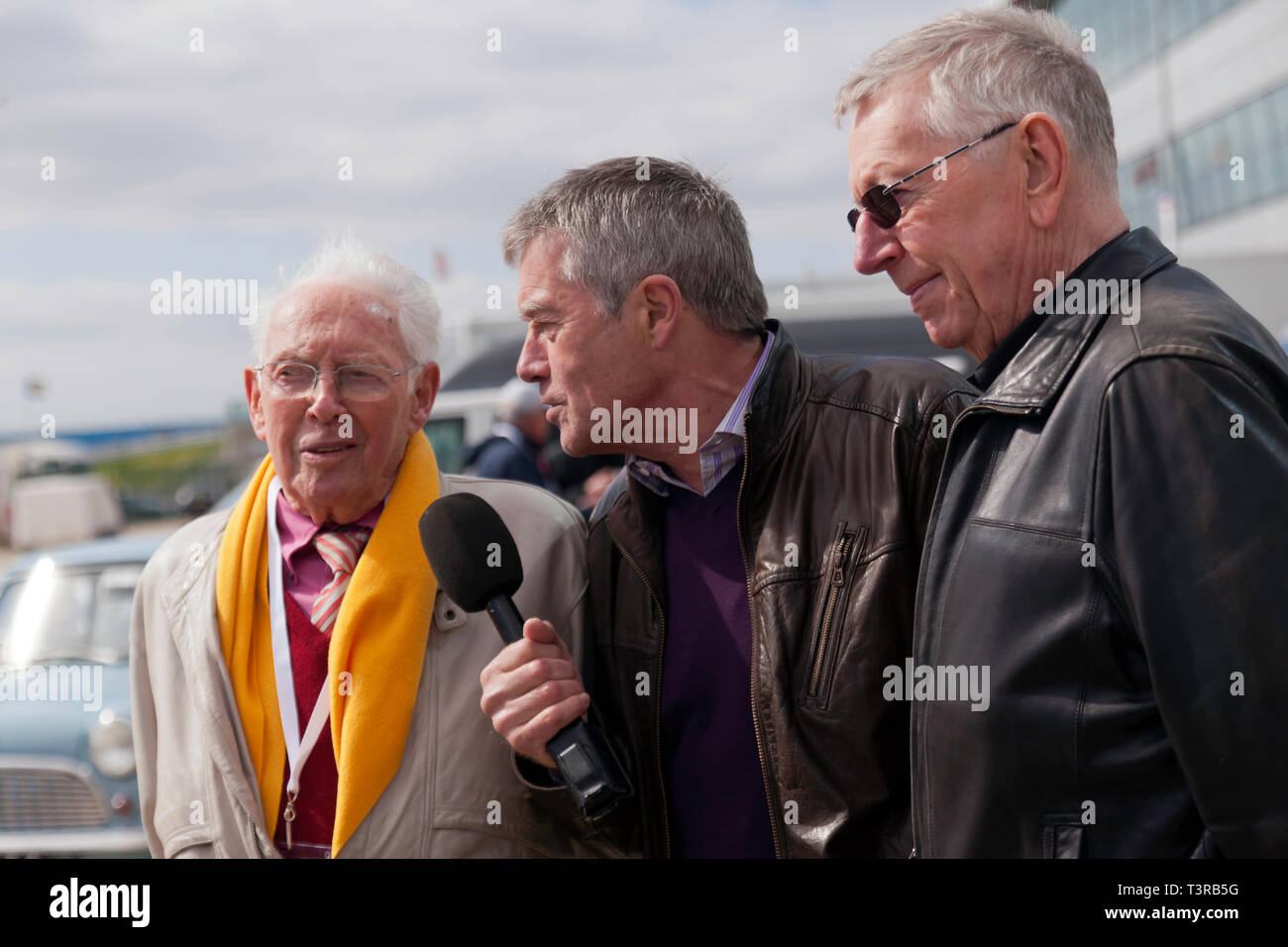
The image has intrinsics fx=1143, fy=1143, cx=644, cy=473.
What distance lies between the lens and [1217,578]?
1431 mm

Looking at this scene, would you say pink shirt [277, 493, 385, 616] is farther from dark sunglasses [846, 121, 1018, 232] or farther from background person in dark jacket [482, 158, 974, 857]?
dark sunglasses [846, 121, 1018, 232]

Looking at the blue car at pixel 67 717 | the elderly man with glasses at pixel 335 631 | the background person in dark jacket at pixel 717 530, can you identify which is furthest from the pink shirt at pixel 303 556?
the blue car at pixel 67 717

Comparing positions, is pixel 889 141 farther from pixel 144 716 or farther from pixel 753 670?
pixel 144 716

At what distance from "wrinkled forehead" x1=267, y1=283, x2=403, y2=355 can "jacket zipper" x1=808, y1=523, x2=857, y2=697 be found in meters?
1.05

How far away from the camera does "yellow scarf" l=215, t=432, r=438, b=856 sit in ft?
7.43

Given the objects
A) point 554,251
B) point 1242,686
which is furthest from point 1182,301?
point 554,251

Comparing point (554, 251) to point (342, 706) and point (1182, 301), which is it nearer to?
point (342, 706)

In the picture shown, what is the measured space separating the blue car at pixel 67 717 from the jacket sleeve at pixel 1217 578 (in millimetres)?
4562

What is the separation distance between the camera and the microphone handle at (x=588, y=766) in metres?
1.90

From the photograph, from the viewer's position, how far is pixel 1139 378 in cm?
153

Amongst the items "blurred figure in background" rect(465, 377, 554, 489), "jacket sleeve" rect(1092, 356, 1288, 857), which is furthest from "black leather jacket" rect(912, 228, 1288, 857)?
"blurred figure in background" rect(465, 377, 554, 489)

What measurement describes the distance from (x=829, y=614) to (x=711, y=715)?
332 mm

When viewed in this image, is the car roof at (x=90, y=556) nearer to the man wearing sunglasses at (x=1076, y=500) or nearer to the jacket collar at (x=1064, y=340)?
the man wearing sunglasses at (x=1076, y=500)
